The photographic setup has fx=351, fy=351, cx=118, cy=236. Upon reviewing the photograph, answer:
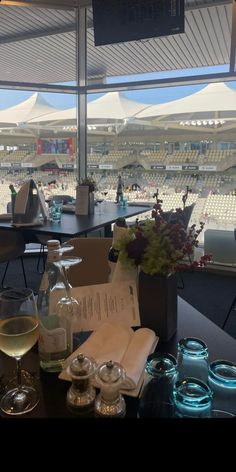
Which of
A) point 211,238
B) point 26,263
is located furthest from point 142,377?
point 26,263

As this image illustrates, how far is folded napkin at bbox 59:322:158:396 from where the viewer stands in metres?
0.80

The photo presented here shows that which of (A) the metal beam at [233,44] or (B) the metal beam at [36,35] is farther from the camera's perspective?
(B) the metal beam at [36,35]

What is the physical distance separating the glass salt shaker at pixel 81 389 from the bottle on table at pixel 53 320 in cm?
13

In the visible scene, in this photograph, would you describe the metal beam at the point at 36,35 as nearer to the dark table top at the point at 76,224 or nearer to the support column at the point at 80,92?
the support column at the point at 80,92

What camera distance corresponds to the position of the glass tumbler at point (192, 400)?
0.71 metres

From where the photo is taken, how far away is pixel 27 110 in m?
5.07

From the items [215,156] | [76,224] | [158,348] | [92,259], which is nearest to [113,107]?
[215,156]

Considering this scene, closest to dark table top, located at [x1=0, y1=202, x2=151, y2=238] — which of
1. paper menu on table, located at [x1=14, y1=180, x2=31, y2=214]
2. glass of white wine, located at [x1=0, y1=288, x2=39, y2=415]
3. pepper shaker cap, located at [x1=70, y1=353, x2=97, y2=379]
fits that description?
paper menu on table, located at [x1=14, y1=180, x2=31, y2=214]

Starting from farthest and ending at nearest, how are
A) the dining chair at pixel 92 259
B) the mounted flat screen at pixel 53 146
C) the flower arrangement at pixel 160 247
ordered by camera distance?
the mounted flat screen at pixel 53 146 < the dining chair at pixel 92 259 < the flower arrangement at pixel 160 247

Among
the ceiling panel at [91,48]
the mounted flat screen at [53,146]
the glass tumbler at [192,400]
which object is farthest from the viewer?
the mounted flat screen at [53,146]

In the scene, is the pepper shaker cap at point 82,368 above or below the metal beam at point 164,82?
below

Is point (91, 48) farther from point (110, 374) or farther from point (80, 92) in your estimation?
point (110, 374)

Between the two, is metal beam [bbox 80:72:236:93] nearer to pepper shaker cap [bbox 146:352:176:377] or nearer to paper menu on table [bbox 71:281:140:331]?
paper menu on table [bbox 71:281:140:331]

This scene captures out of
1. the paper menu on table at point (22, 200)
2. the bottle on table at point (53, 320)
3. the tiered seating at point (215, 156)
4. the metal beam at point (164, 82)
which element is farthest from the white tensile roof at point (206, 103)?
the bottle on table at point (53, 320)
